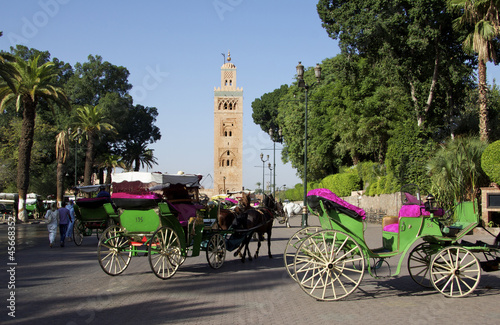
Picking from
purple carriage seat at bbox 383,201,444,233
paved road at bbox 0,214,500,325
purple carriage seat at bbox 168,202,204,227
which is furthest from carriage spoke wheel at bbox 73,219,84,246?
purple carriage seat at bbox 383,201,444,233

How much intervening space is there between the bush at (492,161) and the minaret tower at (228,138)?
85288mm

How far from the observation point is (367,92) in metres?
38.6

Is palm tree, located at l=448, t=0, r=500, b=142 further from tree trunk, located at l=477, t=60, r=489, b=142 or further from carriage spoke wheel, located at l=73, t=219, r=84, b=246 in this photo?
carriage spoke wheel, located at l=73, t=219, r=84, b=246

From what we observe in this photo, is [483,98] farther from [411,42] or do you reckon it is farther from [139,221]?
[139,221]

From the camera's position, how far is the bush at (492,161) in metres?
19.4

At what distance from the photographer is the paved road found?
6449 mm

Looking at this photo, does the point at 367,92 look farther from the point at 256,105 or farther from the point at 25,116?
the point at 256,105

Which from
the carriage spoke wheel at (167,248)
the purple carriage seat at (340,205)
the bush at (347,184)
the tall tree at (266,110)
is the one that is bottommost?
the carriage spoke wheel at (167,248)

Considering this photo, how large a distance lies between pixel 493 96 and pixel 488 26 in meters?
18.9

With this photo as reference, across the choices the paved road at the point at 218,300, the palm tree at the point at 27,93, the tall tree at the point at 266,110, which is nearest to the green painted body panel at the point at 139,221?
the paved road at the point at 218,300

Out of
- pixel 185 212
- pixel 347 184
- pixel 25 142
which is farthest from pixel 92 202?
pixel 347 184

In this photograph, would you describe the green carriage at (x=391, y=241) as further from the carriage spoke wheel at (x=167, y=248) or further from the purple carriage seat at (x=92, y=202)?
the purple carriage seat at (x=92, y=202)

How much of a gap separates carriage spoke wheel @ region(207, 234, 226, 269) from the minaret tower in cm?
9234

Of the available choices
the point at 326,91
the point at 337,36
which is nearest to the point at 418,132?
the point at 337,36
